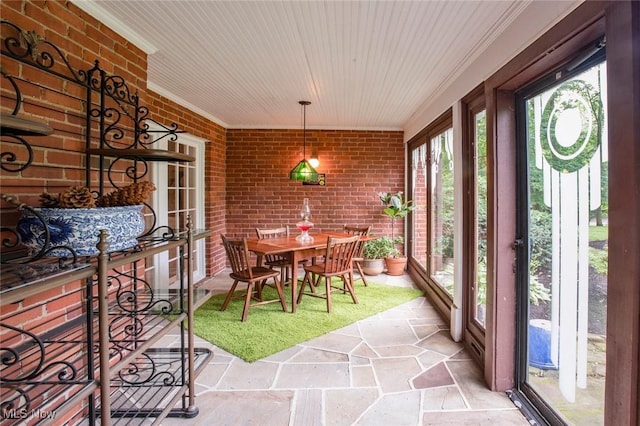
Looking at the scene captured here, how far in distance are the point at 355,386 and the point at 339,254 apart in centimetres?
163

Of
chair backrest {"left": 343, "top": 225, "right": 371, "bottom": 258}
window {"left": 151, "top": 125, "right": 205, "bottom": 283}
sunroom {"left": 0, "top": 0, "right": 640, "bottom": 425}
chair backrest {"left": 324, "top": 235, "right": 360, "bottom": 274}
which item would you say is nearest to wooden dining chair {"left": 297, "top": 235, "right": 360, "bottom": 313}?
chair backrest {"left": 324, "top": 235, "right": 360, "bottom": 274}

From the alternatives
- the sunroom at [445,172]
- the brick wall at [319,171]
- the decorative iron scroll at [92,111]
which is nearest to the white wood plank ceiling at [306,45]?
the sunroom at [445,172]

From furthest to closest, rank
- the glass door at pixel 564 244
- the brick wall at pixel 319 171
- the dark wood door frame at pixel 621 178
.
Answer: the brick wall at pixel 319 171 → the glass door at pixel 564 244 → the dark wood door frame at pixel 621 178

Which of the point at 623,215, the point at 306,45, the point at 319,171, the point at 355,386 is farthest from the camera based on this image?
the point at 319,171

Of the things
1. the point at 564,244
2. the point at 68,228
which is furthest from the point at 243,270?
the point at 564,244

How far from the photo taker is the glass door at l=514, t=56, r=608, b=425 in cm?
150

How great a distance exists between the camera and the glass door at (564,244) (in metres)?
1.50

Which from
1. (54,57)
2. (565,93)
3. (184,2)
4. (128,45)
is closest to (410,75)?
(565,93)

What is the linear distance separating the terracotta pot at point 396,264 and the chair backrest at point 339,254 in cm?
146

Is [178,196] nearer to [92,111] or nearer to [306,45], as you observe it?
[92,111]

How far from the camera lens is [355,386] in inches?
86.7

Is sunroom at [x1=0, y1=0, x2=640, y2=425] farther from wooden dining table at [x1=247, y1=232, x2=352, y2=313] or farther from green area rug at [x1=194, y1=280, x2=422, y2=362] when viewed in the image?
wooden dining table at [x1=247, y1=232, x2=352, y2=313]

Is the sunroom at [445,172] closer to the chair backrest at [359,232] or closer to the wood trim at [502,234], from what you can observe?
the wood trim at [502,234]

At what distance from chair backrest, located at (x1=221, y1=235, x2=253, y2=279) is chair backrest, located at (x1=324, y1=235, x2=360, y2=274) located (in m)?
0.85
